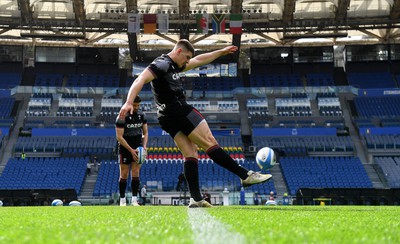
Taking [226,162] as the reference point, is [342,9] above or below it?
above

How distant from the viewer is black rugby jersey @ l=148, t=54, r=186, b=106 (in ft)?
22.7

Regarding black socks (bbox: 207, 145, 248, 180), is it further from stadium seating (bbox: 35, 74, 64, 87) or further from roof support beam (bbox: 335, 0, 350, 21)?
stadium seating (bbox: 35, 74, 64, 87)

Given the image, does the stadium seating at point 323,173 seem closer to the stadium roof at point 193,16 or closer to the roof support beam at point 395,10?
the stadium roof at point 193,16

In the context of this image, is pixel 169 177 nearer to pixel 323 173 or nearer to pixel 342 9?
pixel 323 173

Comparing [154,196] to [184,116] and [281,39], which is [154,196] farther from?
[184,116]

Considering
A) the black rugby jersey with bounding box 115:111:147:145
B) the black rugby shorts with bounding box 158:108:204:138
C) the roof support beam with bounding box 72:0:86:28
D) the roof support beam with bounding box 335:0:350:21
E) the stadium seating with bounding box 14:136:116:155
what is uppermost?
the roof support beam with bounding box 335:0:350:21

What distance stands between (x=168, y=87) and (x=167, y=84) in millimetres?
44

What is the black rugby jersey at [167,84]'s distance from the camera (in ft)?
22.7

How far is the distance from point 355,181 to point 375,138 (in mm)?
6723

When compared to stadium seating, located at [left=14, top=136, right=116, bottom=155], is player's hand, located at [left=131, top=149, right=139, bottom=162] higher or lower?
lower

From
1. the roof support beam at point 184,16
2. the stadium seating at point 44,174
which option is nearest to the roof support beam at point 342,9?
the roof support beam at point 184,16

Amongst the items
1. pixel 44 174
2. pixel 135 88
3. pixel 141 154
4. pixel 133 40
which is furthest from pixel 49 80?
pixel 135 88

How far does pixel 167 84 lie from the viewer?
698 centimetres

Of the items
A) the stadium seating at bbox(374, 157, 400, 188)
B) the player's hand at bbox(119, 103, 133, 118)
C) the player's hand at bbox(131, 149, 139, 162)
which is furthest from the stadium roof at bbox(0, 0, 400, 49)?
the player's hand at bbox(119, 103, 133, 118)
